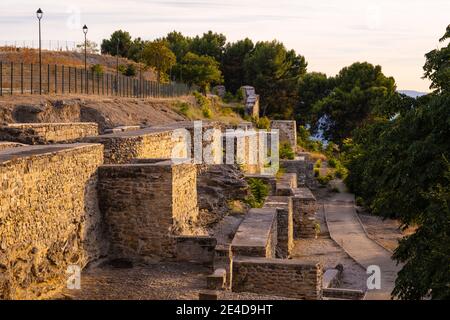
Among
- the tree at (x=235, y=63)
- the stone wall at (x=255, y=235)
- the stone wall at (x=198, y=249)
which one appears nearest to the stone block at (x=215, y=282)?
the stone wall at (x=198, y=249)

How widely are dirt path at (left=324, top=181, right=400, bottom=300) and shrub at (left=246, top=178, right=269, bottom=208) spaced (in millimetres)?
2898

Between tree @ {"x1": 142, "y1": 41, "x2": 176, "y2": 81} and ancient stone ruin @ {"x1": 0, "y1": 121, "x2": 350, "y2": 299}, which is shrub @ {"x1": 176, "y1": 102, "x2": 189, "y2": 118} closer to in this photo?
tree @ {"x1": 142, "y1": 41, "x2": 176, "y2": 81}

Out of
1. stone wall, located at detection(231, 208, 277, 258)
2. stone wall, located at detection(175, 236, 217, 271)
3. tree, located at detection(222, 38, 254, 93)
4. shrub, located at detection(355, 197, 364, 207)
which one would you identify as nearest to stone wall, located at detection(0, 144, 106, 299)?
stone wall, located at detection(175, 236, 217, 271)

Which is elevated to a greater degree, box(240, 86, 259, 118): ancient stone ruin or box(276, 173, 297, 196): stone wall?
box(240, 86, 259, 118): ancient stone ruin

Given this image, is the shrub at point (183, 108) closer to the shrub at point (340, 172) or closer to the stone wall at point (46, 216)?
the shrub at point (340, 172)

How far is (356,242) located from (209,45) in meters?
37.9

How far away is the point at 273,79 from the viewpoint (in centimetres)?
5084

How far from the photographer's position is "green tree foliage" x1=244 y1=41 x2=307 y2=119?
50.4 m

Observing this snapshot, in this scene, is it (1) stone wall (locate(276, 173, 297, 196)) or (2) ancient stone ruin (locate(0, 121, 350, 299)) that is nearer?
(2) ancient stone ruin (locate(0, 121, 350, 299))

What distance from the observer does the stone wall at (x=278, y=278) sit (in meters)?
10.2

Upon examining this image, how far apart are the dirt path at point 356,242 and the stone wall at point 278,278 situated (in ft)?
11.1

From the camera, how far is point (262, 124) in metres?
37.3

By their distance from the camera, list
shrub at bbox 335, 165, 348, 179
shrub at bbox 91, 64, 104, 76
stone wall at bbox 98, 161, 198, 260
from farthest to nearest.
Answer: shrub at bbox 335, 165, 348, 179 < shrub at bbox 91, 64, 104, 76 < stone wall at bbox 98, 161, 198, 260

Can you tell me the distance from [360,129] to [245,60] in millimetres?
Answer: 41184
